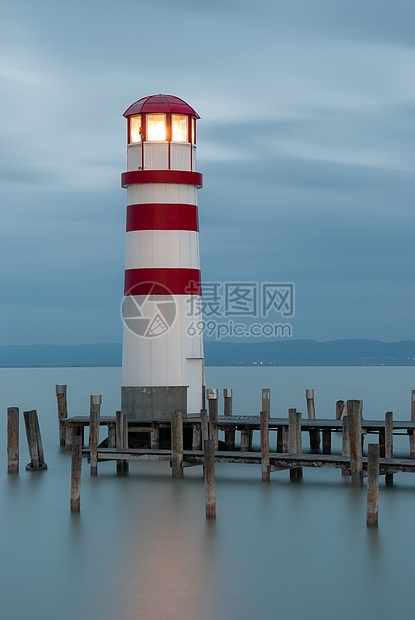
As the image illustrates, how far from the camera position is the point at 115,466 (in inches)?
907

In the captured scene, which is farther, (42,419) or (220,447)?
(42,419)

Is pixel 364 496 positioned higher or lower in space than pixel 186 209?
lower

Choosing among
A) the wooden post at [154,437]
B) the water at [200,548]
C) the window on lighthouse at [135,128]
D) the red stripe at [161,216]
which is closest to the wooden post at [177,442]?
the water at [200,548]

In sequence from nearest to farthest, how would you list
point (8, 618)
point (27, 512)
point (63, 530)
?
point (8, 618) → point (63, 530) → point (27, 512)

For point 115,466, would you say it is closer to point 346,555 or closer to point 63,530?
point 63,530

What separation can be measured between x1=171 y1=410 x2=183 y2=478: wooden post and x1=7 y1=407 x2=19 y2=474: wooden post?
11.1 ft

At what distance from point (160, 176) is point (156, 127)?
1.29 meters

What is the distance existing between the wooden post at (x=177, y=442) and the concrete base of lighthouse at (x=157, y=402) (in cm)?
298

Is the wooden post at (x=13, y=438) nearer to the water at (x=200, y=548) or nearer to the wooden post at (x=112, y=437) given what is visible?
the water at (x=200, y=548)

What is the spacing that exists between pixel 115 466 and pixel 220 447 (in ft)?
11.2

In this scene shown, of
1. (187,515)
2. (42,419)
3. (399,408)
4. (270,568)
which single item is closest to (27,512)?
(187,515)

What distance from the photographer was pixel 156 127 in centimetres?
2384

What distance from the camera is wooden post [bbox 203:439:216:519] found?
1612cm

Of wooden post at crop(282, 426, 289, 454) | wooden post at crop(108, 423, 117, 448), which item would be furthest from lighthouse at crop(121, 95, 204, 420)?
wooden post at crop(282, 426, 289, 454)
